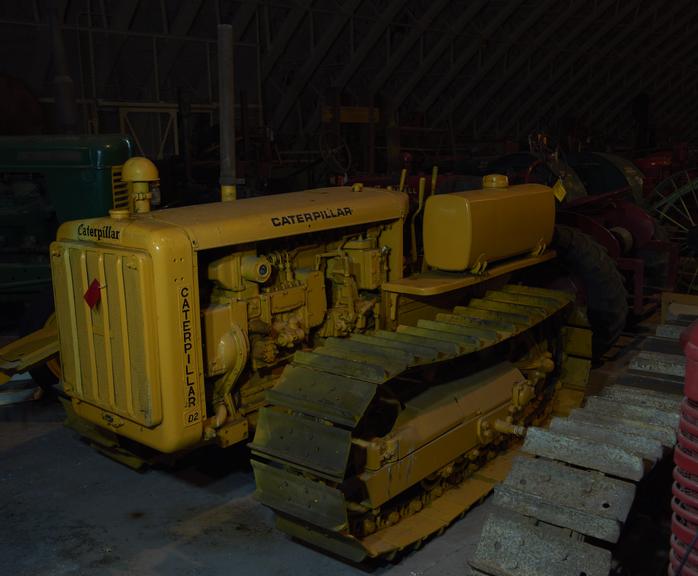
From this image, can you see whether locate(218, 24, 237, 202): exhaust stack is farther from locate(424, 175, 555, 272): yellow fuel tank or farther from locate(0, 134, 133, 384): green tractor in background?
locate(424, 175, 555, 272): yellow fuel tank

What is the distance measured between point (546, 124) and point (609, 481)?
2180 centimetres

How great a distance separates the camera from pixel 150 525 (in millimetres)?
4613

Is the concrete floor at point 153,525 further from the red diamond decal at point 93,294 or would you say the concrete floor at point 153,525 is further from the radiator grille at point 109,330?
the red diamond decal at point 93,294

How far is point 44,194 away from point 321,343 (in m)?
5.11

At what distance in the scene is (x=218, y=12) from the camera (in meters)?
15.0

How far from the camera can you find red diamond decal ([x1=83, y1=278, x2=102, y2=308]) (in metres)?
4.38

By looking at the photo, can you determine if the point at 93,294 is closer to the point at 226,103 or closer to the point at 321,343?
the point at 321,343

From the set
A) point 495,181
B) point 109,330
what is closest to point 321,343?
point 109,330

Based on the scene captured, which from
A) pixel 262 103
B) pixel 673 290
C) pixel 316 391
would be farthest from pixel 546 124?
pixel 316 391

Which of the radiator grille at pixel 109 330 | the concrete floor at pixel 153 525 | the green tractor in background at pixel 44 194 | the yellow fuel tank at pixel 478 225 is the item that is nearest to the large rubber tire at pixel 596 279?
the yellow fuel tank at pixel 478 225

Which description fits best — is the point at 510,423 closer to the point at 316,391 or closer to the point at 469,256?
the point at 469,256

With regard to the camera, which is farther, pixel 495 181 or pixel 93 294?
pixel 495 181

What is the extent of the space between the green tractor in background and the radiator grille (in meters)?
3.88

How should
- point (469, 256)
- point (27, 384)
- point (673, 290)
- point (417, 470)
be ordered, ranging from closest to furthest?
1. point (417, 470)
2. point (469, 256)
3. point (27, 384)
4. point (673, 290)
